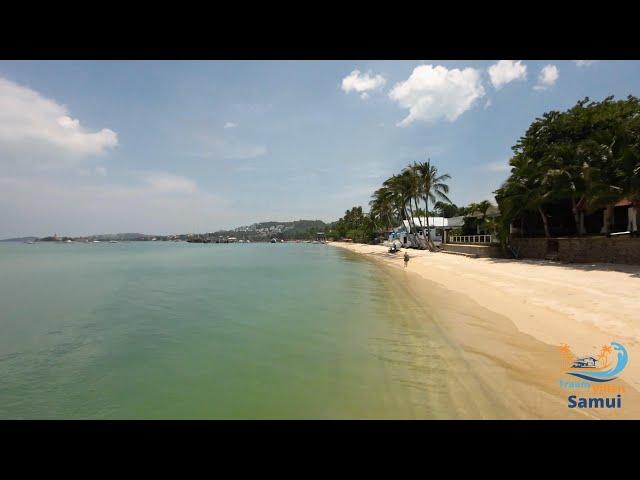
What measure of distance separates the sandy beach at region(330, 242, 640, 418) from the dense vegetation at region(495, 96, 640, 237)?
5313mm

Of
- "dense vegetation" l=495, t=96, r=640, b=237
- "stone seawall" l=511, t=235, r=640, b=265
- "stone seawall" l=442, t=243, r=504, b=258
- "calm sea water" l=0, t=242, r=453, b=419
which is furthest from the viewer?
"stone seawall" l=442, t=243, r=504, b=258

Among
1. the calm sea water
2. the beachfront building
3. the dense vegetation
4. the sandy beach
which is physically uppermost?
the dense vegetation

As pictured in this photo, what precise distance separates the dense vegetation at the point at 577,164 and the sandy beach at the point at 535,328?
531cm

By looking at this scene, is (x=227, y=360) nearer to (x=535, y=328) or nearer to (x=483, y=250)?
(x=535, y=328)

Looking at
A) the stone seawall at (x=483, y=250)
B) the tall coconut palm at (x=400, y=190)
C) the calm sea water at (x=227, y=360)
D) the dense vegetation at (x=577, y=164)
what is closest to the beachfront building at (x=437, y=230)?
the tall coconut palm at (x=400, y=190)

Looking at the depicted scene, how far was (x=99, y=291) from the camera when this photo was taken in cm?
2256

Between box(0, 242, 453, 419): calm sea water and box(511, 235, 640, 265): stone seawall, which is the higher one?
box(511, 235, 640, 265): stone seawall

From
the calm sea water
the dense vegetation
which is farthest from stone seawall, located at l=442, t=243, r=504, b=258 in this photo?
the calm sea water

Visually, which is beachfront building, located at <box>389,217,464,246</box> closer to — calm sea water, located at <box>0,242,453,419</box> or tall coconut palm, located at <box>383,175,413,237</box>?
tall coconut palm, located at <box>383,175,413,237</box>

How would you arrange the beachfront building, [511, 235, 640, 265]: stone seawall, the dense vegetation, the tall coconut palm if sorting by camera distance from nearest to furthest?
1. [511, 235, 640, 265]: stone seawall
2. the dense vegetation
3. the tall coconut palm
4. the beachfront building

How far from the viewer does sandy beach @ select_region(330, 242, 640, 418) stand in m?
5.53
